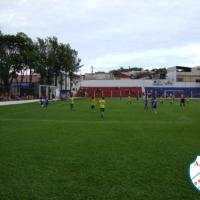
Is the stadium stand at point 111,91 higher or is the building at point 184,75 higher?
the building at point 184,75

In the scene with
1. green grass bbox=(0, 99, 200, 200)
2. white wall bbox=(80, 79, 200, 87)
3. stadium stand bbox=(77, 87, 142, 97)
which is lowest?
green grass bbox=(0, 99, 200, 200)

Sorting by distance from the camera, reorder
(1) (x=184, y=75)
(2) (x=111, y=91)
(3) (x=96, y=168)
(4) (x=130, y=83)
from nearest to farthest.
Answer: (3) (x=96, y=168) → (2) (x=111, y=91) → (4) (x=130, y=83) → (1) (x=184, y=75)

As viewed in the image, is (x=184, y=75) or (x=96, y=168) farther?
(x=184, y=75)

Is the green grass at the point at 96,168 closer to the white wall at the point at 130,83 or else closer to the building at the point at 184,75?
the white wall at the point at 130,83

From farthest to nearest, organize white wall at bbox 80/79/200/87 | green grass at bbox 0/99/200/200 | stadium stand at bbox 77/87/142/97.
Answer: white wall at bbox 80/79/200/87
stadium stand at bbox 77/87/142/97
green grass at bbox 0/99/200/200

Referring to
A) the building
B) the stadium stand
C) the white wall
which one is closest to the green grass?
the stadium stand

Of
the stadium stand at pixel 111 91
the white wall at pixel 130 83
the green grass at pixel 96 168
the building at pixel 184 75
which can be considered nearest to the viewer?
the green grass at pixel 96 168

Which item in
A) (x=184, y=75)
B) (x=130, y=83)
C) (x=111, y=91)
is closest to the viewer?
(x=111, y=91)

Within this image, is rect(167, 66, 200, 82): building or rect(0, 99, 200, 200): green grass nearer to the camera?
rect(0, 99, 200, 200): green grass

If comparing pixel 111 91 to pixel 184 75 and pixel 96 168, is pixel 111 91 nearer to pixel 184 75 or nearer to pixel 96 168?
pixel 184 75

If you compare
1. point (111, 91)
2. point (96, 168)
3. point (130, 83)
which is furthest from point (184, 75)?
point (96, 168)

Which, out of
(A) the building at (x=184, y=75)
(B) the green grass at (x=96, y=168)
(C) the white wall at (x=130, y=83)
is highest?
(A) the building at (x=184, y=75)

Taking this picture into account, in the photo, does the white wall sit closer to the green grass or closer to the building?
the building

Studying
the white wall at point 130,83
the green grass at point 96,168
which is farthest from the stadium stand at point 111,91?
the green grass at point 96,168
